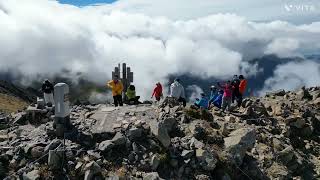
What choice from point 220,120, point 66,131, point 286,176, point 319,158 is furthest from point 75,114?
point 319,158

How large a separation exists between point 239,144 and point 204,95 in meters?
7.96

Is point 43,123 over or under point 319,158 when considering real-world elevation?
over

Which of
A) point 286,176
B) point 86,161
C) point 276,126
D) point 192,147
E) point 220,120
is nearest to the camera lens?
point 86,161

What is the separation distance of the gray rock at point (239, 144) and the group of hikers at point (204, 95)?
5583mm

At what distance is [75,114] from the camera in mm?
25984

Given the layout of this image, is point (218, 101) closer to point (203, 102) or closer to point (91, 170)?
point (203, 102)

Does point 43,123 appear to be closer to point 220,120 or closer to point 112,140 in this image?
point 112,140

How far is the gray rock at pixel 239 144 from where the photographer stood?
2328 centimetres

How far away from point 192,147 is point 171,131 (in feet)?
5.28

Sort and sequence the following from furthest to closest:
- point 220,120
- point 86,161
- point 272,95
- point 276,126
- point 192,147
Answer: point 272,95 → point 276,126 → point 220,120 → point 192,147 → point 86,161

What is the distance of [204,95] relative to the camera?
31281 mm

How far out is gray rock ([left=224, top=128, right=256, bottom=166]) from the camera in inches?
917

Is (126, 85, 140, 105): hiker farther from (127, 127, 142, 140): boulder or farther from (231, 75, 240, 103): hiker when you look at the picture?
(127, 127, 142, 140): boulder

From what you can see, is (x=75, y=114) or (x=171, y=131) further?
(x=75, y=114)
